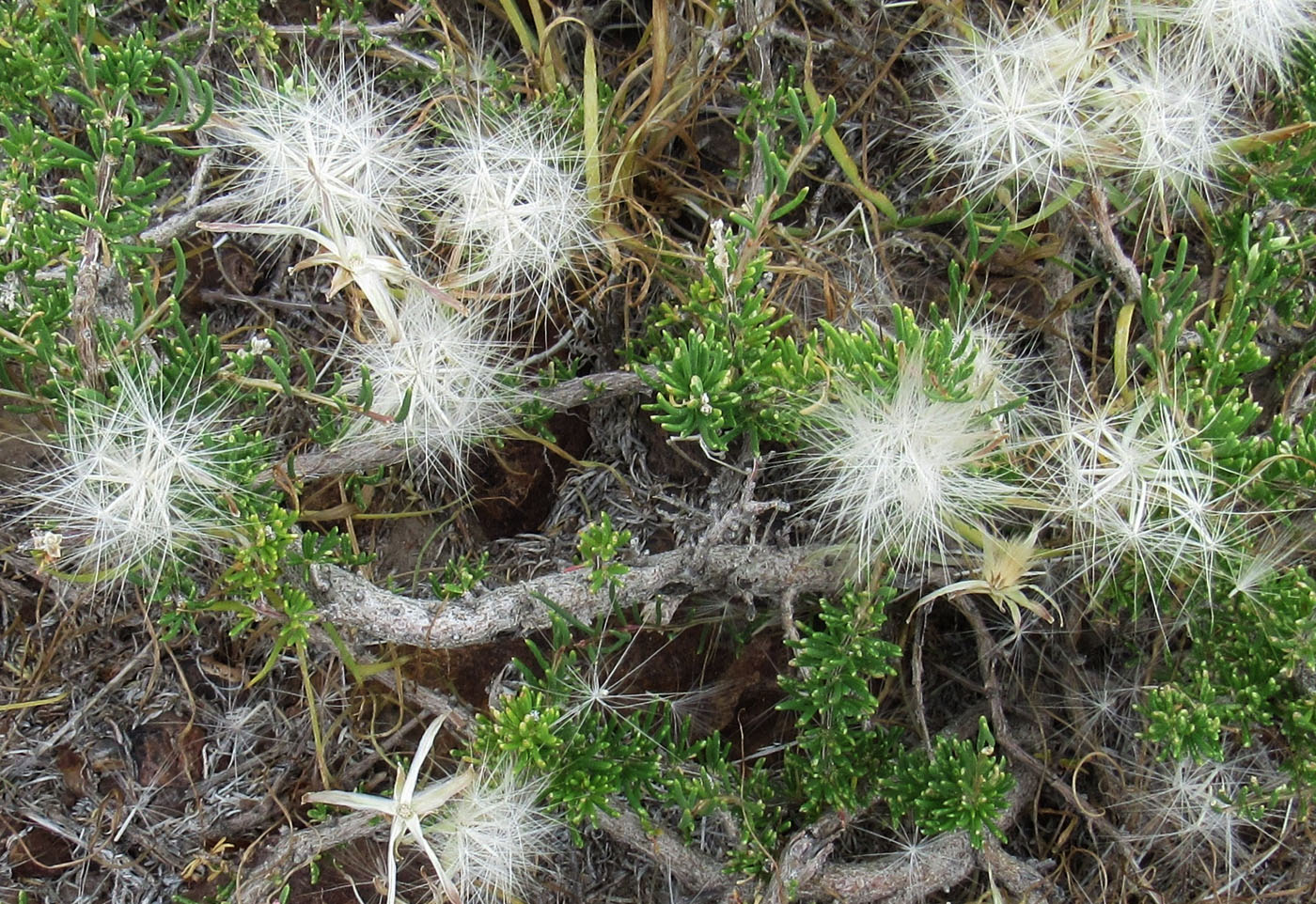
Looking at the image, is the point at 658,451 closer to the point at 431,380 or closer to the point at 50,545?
the point at 431,380

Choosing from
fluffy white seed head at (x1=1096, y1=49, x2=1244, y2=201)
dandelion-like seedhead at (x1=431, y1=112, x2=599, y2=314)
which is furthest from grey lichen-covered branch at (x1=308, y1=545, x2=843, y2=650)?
fluffy white seed head at (x1=1096, y1=49, x2=1244, y2=201)

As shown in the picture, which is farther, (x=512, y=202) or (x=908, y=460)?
(x=512, y=202)

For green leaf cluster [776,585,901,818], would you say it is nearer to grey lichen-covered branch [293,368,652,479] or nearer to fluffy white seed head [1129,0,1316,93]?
grey lichen-covered branch [293,368,652,479]

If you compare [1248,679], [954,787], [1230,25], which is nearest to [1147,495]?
[1248,679]

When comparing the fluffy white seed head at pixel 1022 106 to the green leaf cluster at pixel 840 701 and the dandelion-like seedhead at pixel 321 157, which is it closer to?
the green leaf cluster at pixel 840 701

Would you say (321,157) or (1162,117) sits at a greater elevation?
(1162,117)

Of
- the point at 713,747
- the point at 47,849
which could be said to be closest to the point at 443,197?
the point at 713,747

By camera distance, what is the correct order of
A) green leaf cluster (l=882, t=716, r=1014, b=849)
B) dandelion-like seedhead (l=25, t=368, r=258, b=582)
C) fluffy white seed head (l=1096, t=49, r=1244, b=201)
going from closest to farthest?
1. dandelion-like seedhead (l=25, t=368, r=258, b=582)
2. green leaf cluster (l=882, t=716, r=1014, b=849)
3. fluffy white seed head (l=1096, t=49, r=1244, b=201)
